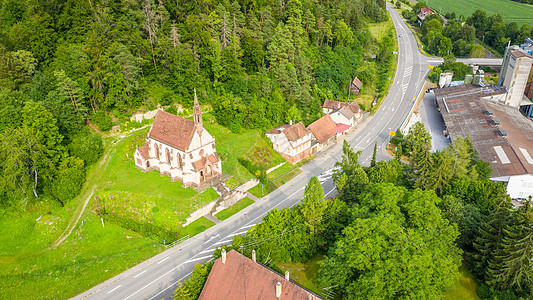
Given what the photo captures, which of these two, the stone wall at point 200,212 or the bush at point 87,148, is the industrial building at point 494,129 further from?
the bush at point 87,148

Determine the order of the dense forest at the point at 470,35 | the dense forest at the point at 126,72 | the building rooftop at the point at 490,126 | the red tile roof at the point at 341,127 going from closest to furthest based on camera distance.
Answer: the dense forest at the point at 126,72 → the building rooftop at the point at 490,126 → the red tile roof at the point at 341,127 → the dense forest at the point at 470,35

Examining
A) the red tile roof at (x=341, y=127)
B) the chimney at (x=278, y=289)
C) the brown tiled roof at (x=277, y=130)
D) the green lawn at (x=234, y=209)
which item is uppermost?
the chimney at (x=278, y=289)

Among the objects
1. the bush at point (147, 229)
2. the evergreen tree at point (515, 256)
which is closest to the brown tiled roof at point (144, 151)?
the bush at point (147, 229)

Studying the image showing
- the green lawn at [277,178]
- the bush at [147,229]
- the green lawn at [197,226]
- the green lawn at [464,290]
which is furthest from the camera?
the green lawn at [277,178]

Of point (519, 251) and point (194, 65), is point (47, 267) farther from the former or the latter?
point (519, 251)

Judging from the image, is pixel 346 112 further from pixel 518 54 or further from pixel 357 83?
pixel 518 54
